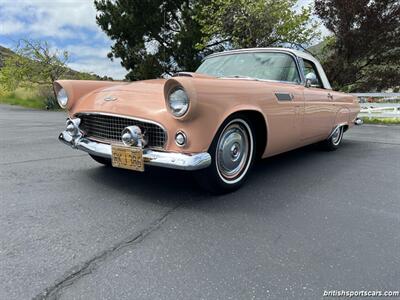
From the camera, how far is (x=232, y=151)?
9.04ft

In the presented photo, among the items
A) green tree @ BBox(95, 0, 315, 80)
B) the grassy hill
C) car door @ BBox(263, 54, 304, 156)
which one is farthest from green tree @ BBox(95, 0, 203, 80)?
car door @ BBox(263, 54, 304, 156)

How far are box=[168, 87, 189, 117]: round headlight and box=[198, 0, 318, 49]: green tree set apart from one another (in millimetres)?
10087

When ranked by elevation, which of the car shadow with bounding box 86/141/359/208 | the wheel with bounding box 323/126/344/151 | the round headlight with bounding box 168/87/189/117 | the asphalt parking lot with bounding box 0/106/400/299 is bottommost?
the asphalt parking lot with bounding box 0/106/400/299

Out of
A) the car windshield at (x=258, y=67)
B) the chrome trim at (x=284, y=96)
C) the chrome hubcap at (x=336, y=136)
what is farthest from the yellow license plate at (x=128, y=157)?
the chrome hubcap at (x=336, y=136)

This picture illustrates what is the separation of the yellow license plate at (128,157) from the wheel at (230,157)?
18.3 inches

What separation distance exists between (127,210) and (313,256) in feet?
4.39

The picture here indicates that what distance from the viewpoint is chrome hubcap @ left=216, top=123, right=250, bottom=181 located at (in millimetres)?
2660

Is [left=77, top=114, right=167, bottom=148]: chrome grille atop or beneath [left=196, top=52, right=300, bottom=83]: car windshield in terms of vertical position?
beneath

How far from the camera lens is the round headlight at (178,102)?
2.32 m

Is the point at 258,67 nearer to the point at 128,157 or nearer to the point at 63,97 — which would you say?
the point at 128,157

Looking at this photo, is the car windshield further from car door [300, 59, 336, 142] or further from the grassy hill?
the grassy hill

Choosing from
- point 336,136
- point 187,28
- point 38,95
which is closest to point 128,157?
point 336,136

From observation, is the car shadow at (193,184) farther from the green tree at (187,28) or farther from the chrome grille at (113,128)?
the green tree at (187,28)

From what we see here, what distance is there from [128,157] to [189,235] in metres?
0.81
